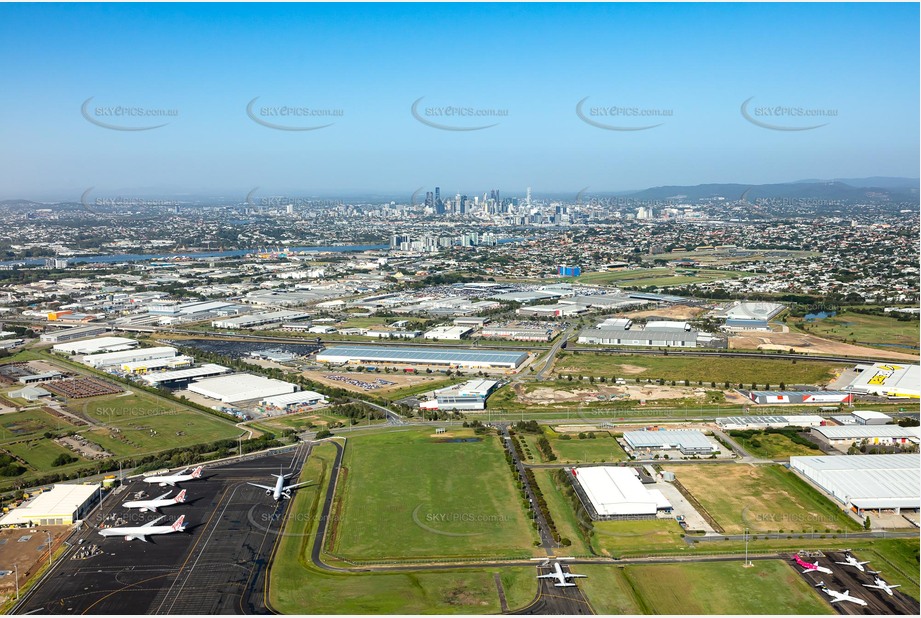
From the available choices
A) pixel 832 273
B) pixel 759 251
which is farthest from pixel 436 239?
pixel 832 273

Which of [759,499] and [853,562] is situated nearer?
[853,562]

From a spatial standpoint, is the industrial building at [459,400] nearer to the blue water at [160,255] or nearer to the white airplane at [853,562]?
the white airplane at [853,562]

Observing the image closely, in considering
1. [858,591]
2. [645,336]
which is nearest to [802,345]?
[645,336]

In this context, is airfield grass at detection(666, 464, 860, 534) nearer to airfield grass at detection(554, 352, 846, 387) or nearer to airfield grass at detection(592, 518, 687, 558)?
airfield grass at detection(592, 518, 687, 558)

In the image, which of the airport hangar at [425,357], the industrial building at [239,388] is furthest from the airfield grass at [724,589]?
the airport hangar at [425,357]

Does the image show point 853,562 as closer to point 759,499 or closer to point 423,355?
point 759,499

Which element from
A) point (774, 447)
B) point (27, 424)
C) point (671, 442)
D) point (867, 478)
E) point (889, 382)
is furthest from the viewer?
point (889, 382)

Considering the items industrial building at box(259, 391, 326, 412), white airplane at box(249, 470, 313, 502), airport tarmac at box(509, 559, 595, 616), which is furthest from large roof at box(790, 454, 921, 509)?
industrial building at box(259, 391, 326, 412)
